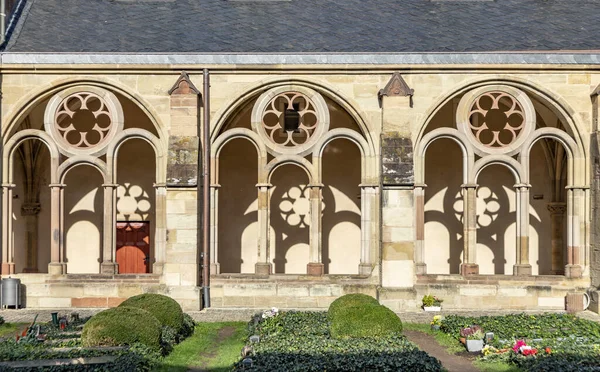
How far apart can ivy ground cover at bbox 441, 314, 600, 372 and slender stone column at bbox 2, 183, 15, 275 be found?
33.4 feet

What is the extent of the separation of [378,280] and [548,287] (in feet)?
12.7

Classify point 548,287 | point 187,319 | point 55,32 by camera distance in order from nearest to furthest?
point 187,319, point 548,287, point 55,32

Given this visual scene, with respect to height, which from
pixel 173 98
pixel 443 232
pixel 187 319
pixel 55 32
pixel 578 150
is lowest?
pixel 187 319

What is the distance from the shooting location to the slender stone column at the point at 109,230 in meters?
17.9

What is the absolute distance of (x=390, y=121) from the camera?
17516mm

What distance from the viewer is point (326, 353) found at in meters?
11.2

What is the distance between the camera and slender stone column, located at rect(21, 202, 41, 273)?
20969 mm

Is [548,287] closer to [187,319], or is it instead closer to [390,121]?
[390,121]

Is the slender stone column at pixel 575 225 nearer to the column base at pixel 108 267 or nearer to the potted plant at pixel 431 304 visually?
the potted plant at pixel 431 304

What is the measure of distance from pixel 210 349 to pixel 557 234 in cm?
1186

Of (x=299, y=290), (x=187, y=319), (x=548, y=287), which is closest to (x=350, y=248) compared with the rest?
(x=299, y=290)

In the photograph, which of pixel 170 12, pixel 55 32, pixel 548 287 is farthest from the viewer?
pixel 170 12

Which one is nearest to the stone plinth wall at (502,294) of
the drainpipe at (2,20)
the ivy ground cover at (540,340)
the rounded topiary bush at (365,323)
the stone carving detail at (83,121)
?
the ivy ground cover at (540,340)

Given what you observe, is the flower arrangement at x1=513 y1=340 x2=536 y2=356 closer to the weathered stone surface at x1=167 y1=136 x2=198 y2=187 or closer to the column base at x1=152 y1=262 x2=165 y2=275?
the weathered stone surface at x1=167 y1=136 x2=198 y2=187
